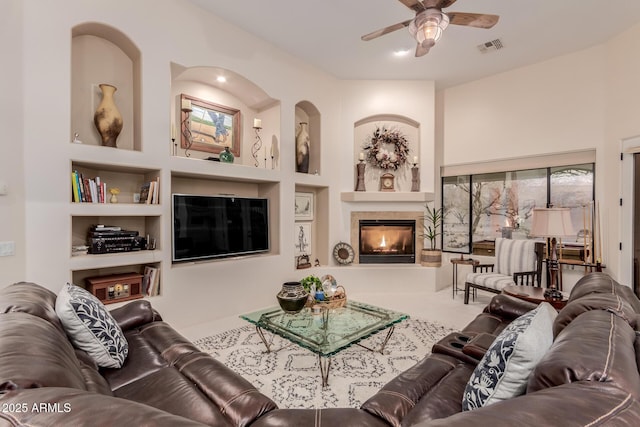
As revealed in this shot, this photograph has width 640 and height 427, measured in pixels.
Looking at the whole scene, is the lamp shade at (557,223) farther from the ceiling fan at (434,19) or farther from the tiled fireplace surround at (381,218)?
the tiled fireplace surround at (381,218)

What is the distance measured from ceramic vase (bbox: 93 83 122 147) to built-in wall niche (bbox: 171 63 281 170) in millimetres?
713

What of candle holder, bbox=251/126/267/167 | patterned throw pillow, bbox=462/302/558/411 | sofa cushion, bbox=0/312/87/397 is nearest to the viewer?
sofa cushion, bbox=0/312/87/397

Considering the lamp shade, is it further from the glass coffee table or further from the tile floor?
the glass coffee table

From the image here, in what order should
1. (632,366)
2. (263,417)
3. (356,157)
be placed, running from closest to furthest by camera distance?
1. (632,366)
2. (263,417)
3. (356,157)

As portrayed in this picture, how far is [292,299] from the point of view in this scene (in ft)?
9.07

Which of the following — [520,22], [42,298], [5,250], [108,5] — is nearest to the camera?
[42,298]

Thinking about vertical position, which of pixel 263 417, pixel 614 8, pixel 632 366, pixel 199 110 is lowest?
pixel 263 417

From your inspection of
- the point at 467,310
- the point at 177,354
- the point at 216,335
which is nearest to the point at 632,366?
the point at 177,354

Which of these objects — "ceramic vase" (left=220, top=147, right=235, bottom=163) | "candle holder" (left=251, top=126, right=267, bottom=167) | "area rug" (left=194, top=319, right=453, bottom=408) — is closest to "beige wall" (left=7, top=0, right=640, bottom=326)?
"candle holder" (left=251, top=126, right=267, bottom=167)

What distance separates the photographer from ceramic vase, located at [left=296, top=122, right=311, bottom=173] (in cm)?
494

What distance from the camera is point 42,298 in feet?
5.74

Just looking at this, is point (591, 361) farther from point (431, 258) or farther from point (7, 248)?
point (431, 258)

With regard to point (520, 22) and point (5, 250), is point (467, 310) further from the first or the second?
point (5, 250)

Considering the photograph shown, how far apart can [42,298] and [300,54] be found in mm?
4172
